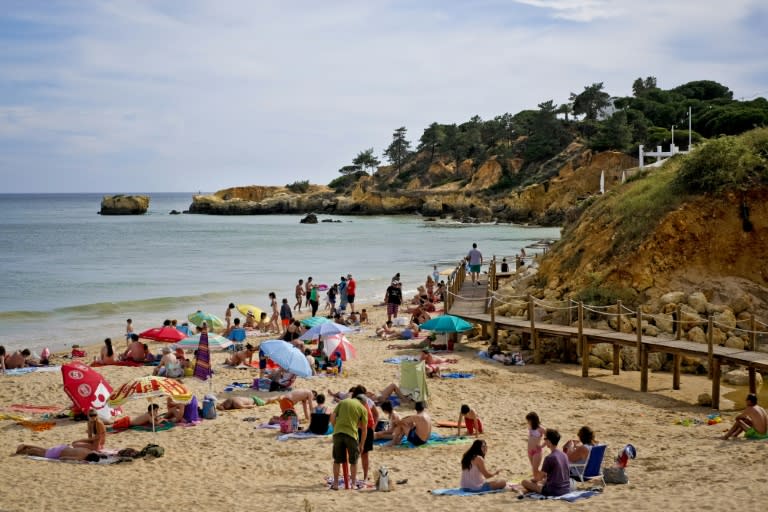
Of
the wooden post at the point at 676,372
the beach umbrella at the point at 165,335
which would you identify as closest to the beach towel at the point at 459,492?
the wooden post at the point at 676,372

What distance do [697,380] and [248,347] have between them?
32.1 ft

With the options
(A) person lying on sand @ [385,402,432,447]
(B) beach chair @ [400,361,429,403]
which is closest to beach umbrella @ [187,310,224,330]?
(B) beach chair @ [400,361,429,403]

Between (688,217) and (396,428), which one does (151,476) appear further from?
(688,217)

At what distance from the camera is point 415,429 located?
10945mm

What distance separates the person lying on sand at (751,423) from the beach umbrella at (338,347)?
304 inches

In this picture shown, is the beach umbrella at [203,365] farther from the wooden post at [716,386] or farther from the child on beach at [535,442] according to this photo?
the wooden post at [716,386]

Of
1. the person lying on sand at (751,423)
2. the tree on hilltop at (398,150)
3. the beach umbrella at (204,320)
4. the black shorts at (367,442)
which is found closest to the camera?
A: the black shorts at (367,442)

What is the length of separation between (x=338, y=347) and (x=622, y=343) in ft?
19.2

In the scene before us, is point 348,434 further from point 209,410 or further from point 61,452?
point 209,410

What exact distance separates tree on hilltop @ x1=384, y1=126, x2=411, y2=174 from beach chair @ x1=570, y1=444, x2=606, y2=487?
371 ft

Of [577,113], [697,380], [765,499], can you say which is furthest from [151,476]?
[577,113]

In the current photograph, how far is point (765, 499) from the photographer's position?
7.61m

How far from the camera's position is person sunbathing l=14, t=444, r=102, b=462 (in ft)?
33.9

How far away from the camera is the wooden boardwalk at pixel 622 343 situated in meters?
13.2
